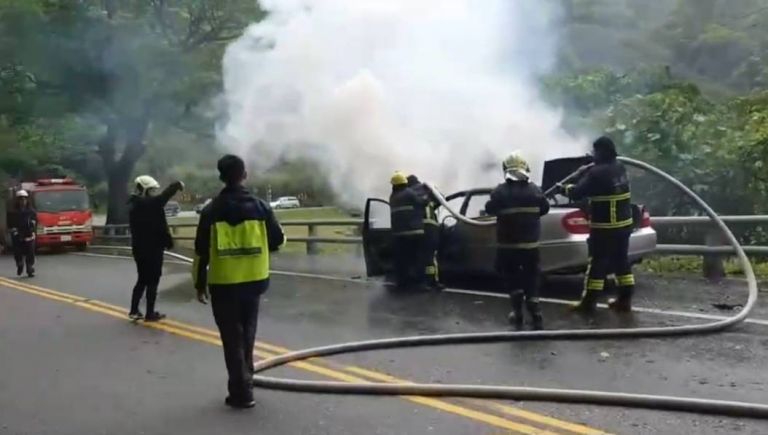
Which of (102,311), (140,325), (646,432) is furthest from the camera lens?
(102,311)

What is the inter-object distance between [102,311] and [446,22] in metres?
8.27

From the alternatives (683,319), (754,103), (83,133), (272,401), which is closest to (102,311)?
(272,401)

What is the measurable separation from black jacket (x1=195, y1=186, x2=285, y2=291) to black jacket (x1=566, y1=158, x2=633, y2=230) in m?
3.76

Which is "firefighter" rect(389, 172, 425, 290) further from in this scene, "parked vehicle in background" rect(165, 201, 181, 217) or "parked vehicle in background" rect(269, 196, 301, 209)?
"parked vehicle in background" rect(165, 201, 181, 217)

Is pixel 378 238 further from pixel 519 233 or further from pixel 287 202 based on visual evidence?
pixel 287 202

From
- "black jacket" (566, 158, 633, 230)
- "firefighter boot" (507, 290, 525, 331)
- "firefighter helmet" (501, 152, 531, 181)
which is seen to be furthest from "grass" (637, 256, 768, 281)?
"firefighter helmet" (501, 152, 531, 181)

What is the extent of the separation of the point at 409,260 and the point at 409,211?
0.70 meters

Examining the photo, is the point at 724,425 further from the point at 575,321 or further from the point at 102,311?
the point at 102,311

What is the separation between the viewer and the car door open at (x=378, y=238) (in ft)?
42.5

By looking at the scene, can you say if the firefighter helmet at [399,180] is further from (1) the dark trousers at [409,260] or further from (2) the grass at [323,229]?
(2) the grass at [323,229]

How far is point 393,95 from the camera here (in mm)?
16359

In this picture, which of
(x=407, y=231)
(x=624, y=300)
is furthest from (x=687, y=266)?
(x=624, y=300)

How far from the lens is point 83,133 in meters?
30.3

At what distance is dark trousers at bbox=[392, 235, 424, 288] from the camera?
39.1ft
